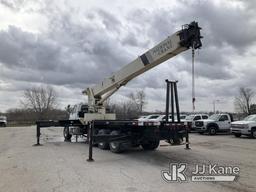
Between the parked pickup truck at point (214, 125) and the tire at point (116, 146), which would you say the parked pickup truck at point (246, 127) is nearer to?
the parked pickup truck at point (214, 125)

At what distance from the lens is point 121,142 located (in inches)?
Answer: 518

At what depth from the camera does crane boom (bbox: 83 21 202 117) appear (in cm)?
1097

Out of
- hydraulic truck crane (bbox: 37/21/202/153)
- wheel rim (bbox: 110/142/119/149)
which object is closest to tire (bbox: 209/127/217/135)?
hydraulic truck crane (bbox: 37/21/202/153)

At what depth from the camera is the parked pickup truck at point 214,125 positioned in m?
25.9

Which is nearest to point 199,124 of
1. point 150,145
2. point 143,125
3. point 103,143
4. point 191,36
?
point 150,145

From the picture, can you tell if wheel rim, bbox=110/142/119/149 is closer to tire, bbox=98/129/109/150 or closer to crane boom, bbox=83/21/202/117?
tire, bbox=98/129/109/150

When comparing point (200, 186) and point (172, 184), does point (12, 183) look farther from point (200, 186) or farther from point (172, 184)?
point (200, 186)

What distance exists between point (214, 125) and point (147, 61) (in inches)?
581

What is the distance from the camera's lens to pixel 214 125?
2609 centimetres

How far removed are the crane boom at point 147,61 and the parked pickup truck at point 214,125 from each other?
11.4 m

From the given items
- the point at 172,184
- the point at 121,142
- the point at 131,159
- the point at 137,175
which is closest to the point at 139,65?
the point at 121,142

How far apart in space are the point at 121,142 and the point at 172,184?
18.6ft

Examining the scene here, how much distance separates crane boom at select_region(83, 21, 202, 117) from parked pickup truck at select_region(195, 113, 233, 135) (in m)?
11.4

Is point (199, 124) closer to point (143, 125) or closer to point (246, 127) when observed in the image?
point (246, 127)
